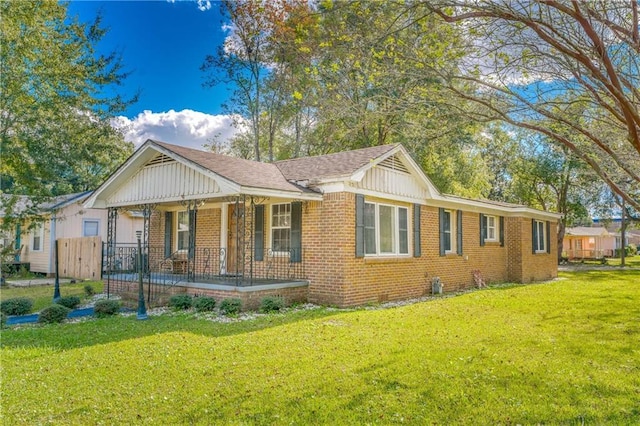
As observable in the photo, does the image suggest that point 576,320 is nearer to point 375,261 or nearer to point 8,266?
point 375,261

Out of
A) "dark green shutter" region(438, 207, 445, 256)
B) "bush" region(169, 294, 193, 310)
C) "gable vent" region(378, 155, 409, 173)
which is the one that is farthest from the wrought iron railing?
"dark green shutter" region(438, 207, 445, 256)

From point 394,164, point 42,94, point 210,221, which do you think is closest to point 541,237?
point 394,164

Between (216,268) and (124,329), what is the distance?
545 centimetres

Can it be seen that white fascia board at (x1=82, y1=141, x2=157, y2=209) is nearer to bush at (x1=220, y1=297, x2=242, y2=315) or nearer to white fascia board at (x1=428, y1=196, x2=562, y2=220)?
bush at (x1=220, y1=297, x2=242, y2=315)

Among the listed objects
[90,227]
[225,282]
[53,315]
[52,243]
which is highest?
[90,227]

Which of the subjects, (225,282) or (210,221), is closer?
(225,282)

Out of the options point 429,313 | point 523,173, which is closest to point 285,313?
point 429,313

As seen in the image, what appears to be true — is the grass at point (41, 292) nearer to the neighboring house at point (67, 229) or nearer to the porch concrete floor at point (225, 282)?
the porch concrete floor at point (225, 282)

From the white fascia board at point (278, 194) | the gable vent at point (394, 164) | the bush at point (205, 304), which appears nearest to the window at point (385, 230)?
the gable vent at point (394, 164)

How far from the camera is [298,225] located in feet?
37.9

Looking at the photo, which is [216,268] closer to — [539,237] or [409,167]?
[409,167]

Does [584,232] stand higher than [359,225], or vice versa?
[359,225]

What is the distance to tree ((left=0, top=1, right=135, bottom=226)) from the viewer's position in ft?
45.5

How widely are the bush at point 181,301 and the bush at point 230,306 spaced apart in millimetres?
1289
